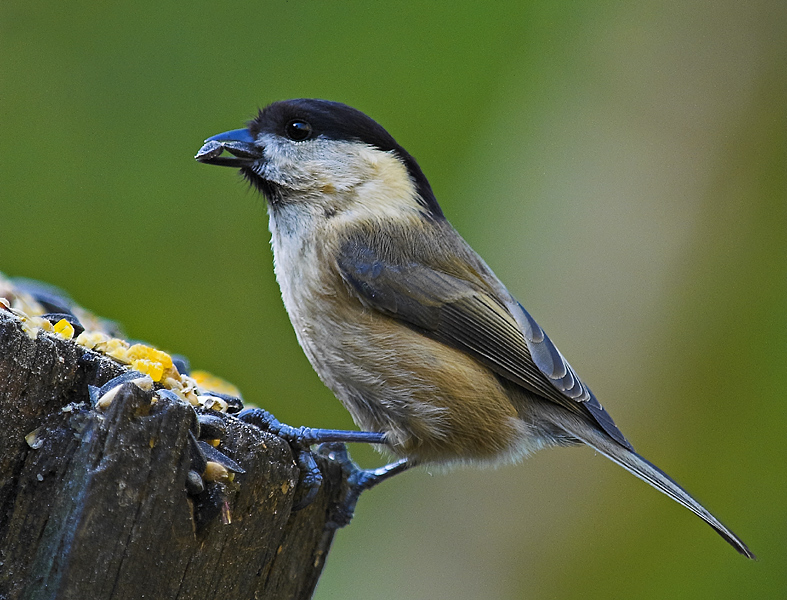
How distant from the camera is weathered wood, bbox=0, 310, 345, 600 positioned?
1.30 metres

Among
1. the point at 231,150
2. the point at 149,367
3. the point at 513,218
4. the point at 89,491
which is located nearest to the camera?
the point at 89,491

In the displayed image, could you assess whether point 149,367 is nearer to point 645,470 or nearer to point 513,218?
point 645,470

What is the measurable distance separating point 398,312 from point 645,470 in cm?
88

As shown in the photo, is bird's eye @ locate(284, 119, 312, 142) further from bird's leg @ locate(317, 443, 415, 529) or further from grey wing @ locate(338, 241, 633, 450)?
bird's leg @ locate(317, 443, 415, 529)

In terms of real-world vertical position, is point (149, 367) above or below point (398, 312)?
below

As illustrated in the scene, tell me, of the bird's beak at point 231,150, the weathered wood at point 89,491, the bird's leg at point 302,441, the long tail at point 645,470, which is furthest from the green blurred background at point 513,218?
the weathered wood at point 89,491

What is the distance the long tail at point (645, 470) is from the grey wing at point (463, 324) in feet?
0.15

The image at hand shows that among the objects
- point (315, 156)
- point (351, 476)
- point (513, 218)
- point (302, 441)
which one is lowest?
point (351, 476)

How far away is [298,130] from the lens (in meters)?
2.59

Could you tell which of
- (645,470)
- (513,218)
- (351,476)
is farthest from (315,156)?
(513,218)

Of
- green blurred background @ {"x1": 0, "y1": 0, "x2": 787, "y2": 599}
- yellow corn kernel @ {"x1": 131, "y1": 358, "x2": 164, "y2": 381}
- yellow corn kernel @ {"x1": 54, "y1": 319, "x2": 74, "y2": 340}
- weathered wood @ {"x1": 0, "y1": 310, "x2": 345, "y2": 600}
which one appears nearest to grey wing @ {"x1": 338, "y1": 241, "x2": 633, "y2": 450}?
yellow corn kernel @ {"x1": 131, "y1": 358, "x2": 164, "y2": 381}

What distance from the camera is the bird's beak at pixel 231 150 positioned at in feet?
8.24

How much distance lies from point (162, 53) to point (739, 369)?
360 centimetres

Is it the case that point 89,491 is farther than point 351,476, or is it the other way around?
point 351,476
